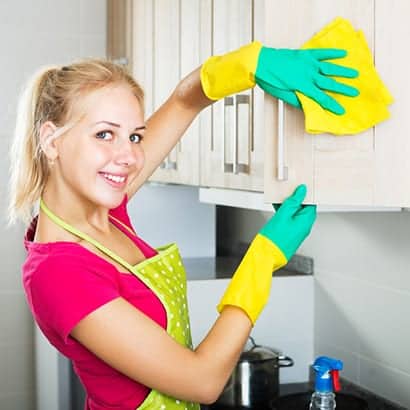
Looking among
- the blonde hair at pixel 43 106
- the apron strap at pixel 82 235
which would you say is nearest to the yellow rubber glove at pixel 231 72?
the blonde hair at pixel 43 106

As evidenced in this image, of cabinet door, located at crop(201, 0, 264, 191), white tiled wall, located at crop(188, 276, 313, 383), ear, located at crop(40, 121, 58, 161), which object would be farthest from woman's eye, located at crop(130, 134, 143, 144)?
white tiled wall, located at crop(188, 276, 313, 383)

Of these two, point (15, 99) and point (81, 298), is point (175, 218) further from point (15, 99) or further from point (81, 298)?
point (81, 298)

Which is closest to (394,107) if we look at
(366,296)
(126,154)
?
(126,154)

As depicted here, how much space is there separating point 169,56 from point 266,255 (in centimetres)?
117

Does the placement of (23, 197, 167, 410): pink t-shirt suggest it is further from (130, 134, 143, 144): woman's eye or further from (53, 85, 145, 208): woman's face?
(130, 134, 143, 144): woman's eye

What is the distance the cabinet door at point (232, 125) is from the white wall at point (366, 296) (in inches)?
15.4

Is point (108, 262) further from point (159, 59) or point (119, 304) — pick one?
point (159, 59)

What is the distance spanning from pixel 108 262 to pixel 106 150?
0.19 metres

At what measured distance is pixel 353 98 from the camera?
1.12 meters

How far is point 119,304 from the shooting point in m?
1.22

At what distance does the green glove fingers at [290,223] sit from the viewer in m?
1.23

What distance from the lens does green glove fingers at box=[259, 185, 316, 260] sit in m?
1.23

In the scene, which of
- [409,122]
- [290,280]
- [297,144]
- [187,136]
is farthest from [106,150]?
[290,280]

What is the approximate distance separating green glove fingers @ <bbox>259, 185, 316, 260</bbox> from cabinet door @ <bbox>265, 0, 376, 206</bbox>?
0.7 inches
